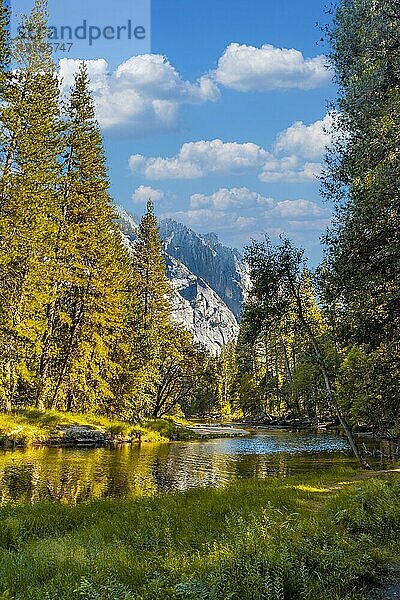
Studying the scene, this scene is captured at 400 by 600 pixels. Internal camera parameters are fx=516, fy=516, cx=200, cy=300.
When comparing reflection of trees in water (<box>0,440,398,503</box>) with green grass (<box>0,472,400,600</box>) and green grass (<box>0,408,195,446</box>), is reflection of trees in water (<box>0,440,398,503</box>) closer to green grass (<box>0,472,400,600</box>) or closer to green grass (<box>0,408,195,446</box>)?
green grass (<box>0,408,195,446</box>)

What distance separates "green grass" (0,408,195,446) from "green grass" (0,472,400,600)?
54.0ft

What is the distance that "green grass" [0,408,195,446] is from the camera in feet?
90.8

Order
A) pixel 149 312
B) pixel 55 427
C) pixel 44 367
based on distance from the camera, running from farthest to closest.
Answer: pixel 149 312
pixel 44 367
pixel 55 427

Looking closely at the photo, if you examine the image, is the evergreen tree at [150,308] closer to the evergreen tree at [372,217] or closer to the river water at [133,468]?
the river water at [133,468]

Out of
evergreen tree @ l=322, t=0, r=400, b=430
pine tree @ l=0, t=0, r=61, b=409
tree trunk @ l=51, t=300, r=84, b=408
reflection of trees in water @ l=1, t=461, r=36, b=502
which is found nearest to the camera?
evergreen tree @ l=322, t=0, r=400, b=430

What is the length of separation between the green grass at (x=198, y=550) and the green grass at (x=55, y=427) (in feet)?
54.0

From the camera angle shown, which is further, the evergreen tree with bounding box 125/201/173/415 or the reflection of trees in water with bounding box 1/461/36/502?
the evergreen tree with bounding box 125/201/173/415

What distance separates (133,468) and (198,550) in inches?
572

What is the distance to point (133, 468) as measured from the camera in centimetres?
2217

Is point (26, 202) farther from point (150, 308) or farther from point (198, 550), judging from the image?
point (198, 550)

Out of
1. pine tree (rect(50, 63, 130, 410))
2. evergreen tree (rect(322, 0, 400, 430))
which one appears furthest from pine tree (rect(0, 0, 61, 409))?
evergreen tree (rect(322, 0, 400, 430))

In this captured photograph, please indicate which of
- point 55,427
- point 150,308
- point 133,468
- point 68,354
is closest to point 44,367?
point 68,354

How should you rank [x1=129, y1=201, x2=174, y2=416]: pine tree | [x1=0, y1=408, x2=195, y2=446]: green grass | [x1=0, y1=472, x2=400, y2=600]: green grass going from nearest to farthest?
[x1=0, y1=472, x2=400, y2=600]: green grass
[x1=0, y1=408, x2=195, y2=446]: green grass
[x1=129, y1=201, x2=174, y2=416]: pine tree

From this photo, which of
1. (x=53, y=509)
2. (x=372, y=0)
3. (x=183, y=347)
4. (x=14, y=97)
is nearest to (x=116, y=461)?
(x=53, y=509)
